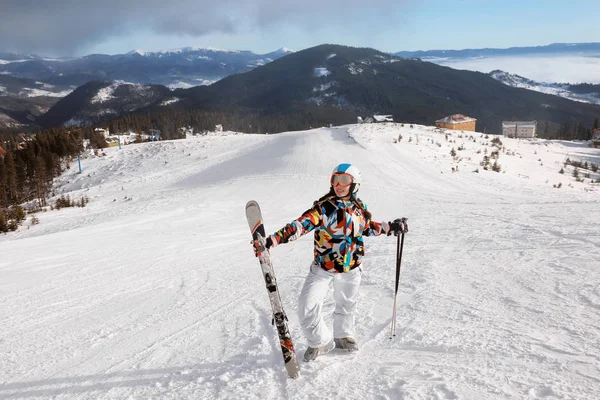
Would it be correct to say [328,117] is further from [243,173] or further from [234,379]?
[234,379]

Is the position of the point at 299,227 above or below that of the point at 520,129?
below

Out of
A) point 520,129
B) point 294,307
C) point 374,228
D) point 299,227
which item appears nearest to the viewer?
point 299,227

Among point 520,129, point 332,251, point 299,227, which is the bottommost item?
point 332,251

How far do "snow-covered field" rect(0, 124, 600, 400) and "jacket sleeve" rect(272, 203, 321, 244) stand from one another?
1.32 metres

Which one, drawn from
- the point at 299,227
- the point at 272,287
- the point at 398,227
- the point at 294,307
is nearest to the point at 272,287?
the point at 272,287

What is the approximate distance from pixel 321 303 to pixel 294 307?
5.71ft

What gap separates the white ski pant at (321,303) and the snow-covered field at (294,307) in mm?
253

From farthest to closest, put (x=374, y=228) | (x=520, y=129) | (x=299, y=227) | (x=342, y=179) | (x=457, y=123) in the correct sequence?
(x=520, y=129) → (x=457, y=123) → (x=374, y=228) → (x=342, y=179) → (x=299, y=227)

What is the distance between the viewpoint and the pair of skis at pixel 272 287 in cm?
348

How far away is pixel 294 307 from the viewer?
5.31 meters

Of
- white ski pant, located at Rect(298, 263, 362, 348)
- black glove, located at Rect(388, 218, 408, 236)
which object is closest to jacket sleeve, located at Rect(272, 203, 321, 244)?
white ski pant, located at Rect(298, 263, 362, 348)

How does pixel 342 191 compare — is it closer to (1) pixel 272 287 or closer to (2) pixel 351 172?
(2) pixel 351 172

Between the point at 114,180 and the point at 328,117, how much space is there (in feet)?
450

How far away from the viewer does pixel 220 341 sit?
4.34m
